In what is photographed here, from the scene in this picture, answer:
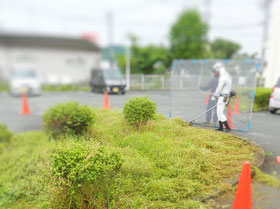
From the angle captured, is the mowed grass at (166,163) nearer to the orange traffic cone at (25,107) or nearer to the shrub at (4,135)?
the shrub at (4,135)

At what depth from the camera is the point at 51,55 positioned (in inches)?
349

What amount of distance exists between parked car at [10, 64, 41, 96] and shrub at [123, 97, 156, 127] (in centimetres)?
638

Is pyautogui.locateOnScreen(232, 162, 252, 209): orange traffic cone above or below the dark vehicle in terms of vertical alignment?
below

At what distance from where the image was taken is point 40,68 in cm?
905

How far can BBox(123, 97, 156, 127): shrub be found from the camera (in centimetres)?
301

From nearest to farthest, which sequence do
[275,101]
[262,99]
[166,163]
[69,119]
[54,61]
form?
[166,163] < [275,101] < [262,99] < [69,119] < [54,61]

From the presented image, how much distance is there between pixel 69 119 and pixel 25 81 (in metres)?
5.09

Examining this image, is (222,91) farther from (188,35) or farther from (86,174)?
(188,35)

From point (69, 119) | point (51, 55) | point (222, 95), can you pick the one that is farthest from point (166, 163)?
point (51, 55)

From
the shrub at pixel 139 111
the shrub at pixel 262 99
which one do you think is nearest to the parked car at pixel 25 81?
the shrub at pixel 139 111

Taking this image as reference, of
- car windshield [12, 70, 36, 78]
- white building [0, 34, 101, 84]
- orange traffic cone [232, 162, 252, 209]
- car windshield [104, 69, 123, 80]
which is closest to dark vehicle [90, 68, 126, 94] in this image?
car windshield [104, 69, 123, 80]

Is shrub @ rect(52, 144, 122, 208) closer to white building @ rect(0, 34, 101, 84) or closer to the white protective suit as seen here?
the white protective suit

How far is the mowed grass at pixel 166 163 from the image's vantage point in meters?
2.43

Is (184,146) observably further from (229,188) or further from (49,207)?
(49,207)
